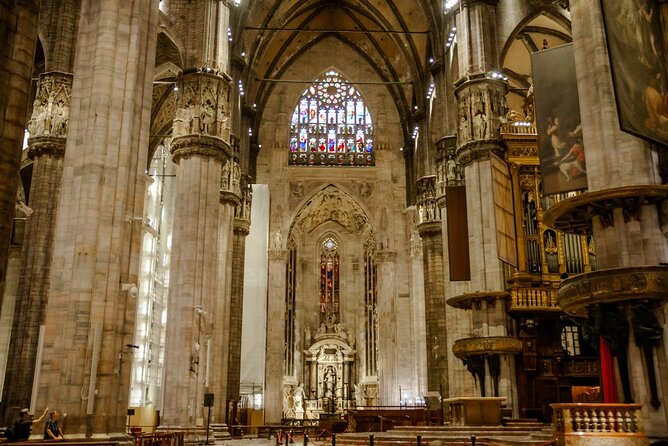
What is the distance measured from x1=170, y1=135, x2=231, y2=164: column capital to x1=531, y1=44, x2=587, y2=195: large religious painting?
10998mm

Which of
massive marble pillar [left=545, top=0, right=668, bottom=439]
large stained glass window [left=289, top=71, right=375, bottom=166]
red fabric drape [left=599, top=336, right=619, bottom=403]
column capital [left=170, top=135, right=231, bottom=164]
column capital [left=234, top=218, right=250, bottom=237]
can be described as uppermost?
large stained glass window [left=289, top=71, right=375, bottom=166]

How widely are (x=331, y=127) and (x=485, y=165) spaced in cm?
2297

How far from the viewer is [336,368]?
45188 millimetres

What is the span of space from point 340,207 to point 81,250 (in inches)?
1352

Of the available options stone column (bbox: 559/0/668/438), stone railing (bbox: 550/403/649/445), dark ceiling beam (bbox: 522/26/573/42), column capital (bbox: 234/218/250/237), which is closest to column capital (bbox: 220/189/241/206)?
column capital (bbox: 234/218/250/237)

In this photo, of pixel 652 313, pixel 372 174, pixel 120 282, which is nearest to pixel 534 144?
pixel 652 313

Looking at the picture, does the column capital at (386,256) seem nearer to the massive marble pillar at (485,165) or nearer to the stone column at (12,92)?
the massive marble pillar at (485,165)

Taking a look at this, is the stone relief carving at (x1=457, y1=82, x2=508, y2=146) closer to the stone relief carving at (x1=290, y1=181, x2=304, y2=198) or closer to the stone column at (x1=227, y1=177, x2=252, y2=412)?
the stone column at (x1=227, y1=177, x2=252, y2=412)

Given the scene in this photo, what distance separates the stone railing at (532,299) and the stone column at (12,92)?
16.2 m

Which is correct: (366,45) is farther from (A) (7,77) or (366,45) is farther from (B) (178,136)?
(A) (7,77)

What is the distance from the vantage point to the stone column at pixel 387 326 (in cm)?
4022

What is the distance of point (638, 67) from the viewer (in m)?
13.2

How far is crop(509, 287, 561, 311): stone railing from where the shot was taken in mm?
20573

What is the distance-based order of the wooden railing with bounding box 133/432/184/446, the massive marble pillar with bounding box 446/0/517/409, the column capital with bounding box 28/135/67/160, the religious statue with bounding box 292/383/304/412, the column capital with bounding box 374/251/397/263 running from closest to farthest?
the wooden railing with bounding box 133/432/184/446 → the column capital with bounding box 28/135/67/160 → the massive marble pillar with bounding box 446/0/517/409 → the column capital with bounding box 374/251/397/263 → the religious statue with bounding box 292/383/304/412
